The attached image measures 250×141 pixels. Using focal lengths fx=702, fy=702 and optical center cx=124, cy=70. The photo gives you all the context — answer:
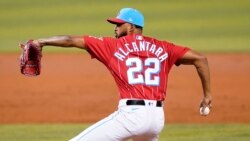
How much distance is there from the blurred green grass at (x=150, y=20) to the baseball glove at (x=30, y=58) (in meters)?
13.7

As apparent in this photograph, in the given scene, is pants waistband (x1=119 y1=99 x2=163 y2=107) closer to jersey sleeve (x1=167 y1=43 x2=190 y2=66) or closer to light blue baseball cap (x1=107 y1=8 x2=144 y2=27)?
jersey sleeve (x1=167 y1=43 x2=190 y2=66)

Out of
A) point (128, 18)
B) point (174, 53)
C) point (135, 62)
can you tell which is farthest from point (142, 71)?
point (128, 18)

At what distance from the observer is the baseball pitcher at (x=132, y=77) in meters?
6.07

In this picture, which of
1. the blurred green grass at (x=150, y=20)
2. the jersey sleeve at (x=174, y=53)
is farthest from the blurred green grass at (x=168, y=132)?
the blurred green grass at (x=150, y=20)

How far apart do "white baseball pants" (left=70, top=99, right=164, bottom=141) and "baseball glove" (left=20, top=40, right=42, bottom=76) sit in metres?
0.76

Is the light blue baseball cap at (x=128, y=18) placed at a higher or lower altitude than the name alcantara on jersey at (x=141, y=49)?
higher

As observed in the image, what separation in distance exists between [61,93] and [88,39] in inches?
307

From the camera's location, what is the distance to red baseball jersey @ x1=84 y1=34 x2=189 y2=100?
246 inches

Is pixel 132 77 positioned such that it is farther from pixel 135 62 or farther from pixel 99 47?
pixel 99 47

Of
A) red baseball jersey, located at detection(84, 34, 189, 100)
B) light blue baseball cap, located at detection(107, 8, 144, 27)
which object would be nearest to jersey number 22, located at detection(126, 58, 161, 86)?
red baseball jersey, located at detection(84, 34, 189, 100)

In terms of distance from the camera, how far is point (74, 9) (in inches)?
1009

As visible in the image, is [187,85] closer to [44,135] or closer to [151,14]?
[44,135]

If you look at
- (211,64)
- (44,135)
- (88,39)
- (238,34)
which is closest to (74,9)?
(238,34)

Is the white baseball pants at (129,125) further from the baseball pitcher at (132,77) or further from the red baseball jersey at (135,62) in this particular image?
the red baseball jersey at (135,62)
